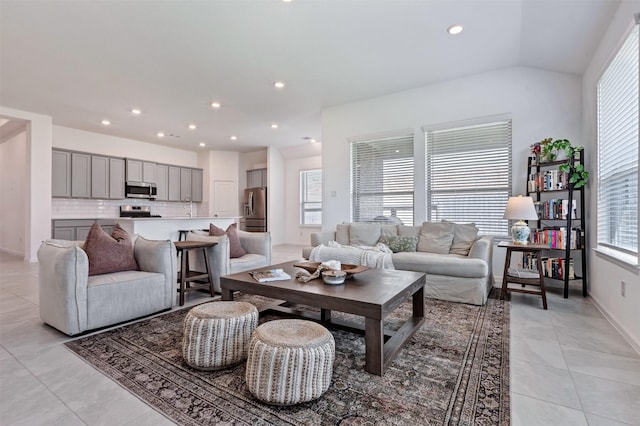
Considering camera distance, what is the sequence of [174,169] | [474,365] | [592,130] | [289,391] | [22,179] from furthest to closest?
[174,169], [22,179], [592,130], [474,365], [289,391]

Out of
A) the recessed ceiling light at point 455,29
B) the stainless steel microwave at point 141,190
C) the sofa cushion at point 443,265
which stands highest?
the recessed ceiling light at point 455,29

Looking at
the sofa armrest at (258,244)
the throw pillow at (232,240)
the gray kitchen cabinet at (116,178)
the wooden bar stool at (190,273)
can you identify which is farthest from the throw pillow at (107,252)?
the gray kitchen cabinet at (116,178)

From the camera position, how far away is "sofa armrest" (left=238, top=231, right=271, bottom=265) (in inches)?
161

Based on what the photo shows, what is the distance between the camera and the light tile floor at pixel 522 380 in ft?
4.70

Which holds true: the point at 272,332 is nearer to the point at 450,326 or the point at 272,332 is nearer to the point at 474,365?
the point at 474,365

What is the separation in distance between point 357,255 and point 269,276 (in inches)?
71.0

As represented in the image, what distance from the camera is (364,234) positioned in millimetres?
4613

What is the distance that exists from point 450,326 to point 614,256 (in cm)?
158

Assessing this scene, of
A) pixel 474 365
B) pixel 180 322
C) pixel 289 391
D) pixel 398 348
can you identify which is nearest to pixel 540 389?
pixel 474 365

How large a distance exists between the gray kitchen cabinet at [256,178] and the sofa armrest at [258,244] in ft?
16.1

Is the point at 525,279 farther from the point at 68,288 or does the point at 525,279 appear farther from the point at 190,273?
the point at 68,288

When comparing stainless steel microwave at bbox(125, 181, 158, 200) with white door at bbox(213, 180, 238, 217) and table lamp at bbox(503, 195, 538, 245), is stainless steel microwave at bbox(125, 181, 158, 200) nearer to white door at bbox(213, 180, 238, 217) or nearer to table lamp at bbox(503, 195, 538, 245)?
white door at bbox(213, 180, 238, 217)

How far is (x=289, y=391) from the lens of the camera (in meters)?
1.47

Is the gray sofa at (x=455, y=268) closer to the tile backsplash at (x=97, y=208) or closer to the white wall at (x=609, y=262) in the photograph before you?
the white wall at (x=609, y=262)
